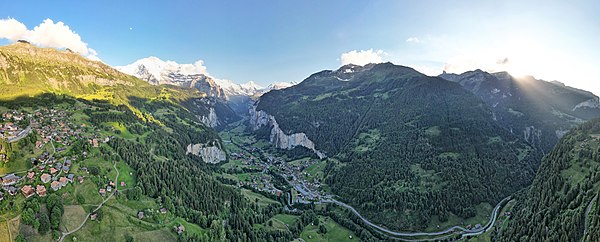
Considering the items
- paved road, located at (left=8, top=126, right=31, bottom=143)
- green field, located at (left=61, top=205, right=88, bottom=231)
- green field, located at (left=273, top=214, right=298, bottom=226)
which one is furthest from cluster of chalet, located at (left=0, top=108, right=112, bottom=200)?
green field, located at (left=273, top=214, right=298, bottom=226)

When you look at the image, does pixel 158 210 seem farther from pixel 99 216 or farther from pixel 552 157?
pixel 552 157

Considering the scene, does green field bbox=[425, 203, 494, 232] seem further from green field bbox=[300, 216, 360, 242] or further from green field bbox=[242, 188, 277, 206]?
green field bbox=[242, 188, 277, 206]

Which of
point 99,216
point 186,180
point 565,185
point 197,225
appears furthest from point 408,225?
point 99,216

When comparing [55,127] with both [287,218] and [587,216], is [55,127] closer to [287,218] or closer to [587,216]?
[287,218]

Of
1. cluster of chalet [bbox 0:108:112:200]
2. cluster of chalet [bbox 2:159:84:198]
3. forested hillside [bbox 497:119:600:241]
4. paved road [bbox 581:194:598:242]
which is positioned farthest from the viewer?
cluster of chalet [bbox 0:108:112:200]

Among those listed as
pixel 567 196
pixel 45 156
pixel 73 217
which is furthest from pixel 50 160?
pixel 567 196
